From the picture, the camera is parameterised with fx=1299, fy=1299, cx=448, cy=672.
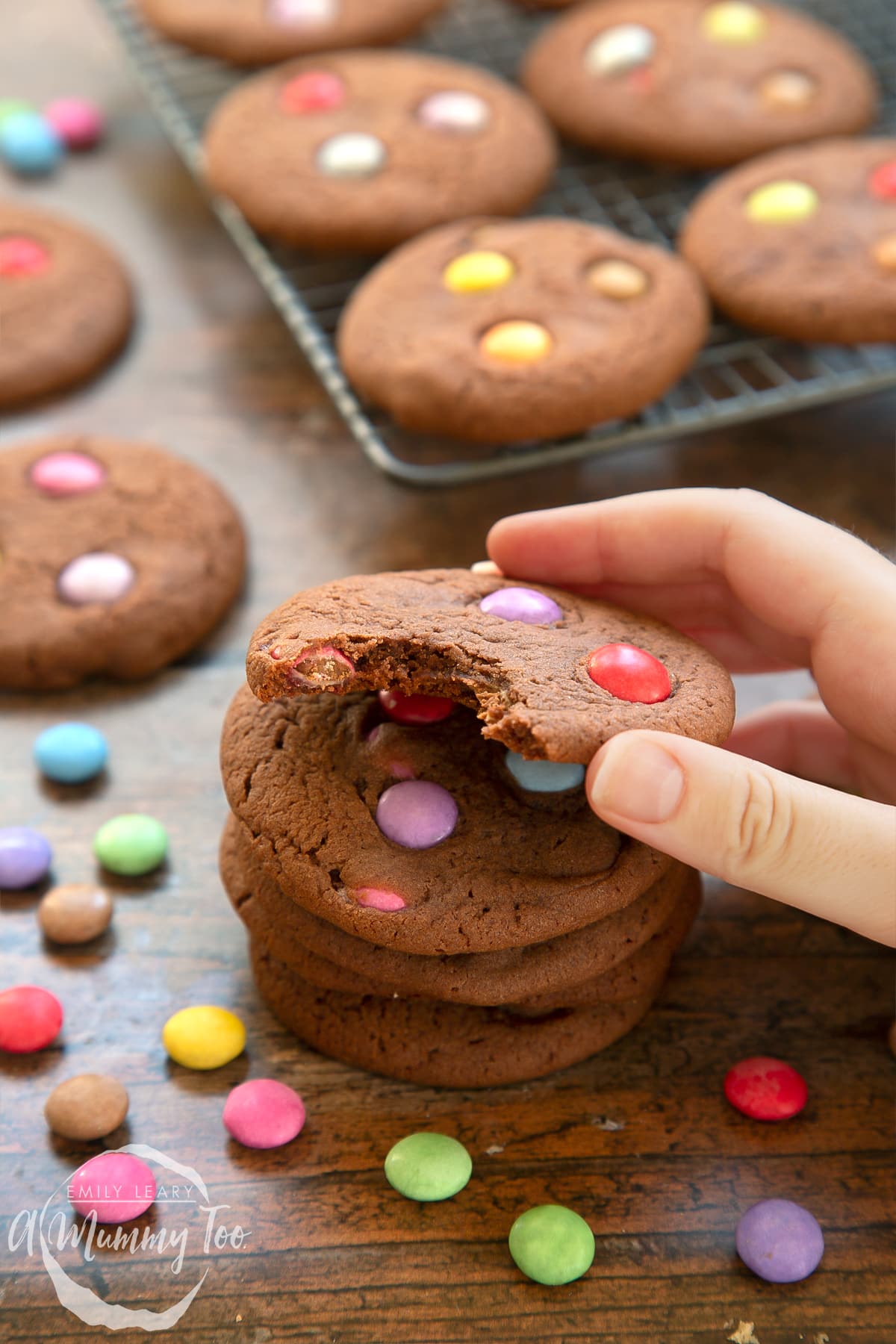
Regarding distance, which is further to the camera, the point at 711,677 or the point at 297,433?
the point at 297,433

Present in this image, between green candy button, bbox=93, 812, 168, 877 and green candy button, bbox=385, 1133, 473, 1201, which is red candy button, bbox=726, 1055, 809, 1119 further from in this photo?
green candy button, bbox=93, 812, 168, 877

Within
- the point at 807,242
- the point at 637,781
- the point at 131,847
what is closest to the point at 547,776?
the point at 637,781

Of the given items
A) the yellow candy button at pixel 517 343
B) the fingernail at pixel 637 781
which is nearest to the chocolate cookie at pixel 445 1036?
the fingernail at pixel 637 781

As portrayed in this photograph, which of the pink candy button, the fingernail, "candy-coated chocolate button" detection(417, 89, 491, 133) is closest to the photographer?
the fingernail

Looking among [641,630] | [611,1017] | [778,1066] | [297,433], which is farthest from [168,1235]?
[297,433]

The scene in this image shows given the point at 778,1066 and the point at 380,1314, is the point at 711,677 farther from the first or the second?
the point at 380,1314

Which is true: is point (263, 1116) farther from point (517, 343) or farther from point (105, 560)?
point (517, 343)

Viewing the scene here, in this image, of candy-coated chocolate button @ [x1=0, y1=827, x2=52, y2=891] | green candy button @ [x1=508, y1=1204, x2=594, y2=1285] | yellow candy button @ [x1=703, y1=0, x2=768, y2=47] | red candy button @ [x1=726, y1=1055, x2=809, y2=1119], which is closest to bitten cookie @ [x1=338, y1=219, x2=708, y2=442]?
yellow candy button @ [x1=703, y1=0, x2=768, y2=47]
